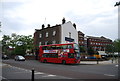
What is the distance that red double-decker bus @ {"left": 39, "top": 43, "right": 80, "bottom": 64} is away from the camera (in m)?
29.3

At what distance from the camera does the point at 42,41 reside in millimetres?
52594

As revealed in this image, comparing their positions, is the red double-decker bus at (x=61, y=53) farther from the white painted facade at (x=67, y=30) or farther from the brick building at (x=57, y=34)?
the white painted facade at (x=67, y=30)

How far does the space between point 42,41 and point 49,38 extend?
3.58 m

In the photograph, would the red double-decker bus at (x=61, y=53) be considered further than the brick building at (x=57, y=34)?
No

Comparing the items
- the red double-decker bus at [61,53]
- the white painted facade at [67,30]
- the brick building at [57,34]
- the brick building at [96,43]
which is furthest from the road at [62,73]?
the brick building at [96,43]

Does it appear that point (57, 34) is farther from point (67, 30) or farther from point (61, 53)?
point (61, 53)

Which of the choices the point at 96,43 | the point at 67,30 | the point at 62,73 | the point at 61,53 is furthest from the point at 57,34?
the point at 96,43

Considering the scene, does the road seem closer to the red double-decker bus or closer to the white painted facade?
the red double-decker bus

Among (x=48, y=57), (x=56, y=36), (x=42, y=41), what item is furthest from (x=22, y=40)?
(x=48, y=57)

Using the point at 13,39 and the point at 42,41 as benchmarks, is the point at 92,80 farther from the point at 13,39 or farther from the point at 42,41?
the point at 13,39

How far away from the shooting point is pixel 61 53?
30922mm

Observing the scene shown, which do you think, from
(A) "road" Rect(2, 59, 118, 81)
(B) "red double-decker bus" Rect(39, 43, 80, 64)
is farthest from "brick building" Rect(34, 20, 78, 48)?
(A) "road" Rect(2, 59, 118, 81)

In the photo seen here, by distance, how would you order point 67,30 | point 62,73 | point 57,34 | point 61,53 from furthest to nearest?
1. point 67,30
2. point 57,34
3. point 61,53
4. point 62,73

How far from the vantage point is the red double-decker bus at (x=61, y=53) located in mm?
29297
